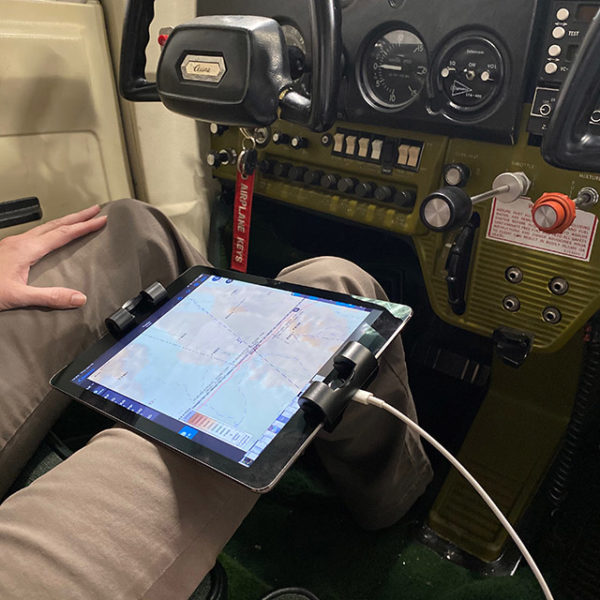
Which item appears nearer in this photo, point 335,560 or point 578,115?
point 578,115

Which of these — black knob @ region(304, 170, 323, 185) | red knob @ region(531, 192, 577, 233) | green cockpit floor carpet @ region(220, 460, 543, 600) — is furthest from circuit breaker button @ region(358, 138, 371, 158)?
green cockpit floor carpet @ region(220, 460, 543, 600)

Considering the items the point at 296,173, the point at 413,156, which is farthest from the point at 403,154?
the point at 296,173

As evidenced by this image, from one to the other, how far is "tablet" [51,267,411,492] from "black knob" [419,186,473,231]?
0.66 feet

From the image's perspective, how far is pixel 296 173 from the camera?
108 centimetres

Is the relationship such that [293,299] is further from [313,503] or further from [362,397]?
[313,503]

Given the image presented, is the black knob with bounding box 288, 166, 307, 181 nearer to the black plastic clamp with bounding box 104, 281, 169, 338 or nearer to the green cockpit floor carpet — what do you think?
the black plastic clamp with bounding box 104, 281, 169, 338

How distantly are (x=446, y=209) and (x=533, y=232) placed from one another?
157 millimetres

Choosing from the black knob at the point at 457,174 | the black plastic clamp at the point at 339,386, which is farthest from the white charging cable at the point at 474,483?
the black knob at the point at 457,174

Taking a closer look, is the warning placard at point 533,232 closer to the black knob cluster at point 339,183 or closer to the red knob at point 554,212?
the red knob at point 554,212

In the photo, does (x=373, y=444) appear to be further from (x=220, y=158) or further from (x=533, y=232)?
(x=220, y=158)

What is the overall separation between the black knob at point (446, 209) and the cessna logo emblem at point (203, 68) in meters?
0.34

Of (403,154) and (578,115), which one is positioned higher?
(578,115)

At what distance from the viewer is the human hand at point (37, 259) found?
69 centimetres

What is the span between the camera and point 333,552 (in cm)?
99
